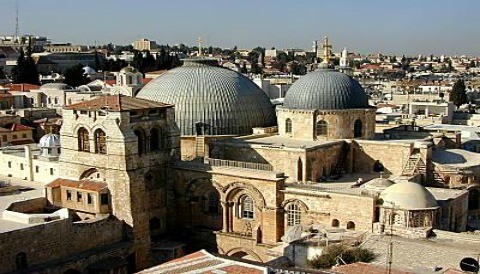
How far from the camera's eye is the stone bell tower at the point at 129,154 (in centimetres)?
2466

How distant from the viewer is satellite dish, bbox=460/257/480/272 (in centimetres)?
1928

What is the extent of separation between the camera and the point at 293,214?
2484cm

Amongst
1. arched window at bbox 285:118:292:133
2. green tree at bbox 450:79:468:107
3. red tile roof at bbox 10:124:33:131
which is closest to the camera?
arched window at bbox 285:118:292:133

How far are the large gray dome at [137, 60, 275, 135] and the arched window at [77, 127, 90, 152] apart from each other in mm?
5077

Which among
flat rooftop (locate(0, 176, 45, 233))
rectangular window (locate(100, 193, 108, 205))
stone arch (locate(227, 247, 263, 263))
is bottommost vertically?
stone arch (locate(227, 247, 263, 263))

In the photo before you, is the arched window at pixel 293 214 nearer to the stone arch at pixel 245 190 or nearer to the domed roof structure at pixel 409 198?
the stone arch at pixel 245 190

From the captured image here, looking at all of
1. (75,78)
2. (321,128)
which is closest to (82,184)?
(321,128)

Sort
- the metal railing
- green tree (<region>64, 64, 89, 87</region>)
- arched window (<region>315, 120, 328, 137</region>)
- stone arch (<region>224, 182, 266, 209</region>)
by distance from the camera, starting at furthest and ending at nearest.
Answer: green tree (<region>64, 64, 89, 87</region>), arched window (<region>315, 120, 328, 137</region>), the metal railing, stone arch (<region>224, 182, 266, 209</region>)

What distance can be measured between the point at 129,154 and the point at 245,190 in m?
4.74

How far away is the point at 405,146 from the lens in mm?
27047

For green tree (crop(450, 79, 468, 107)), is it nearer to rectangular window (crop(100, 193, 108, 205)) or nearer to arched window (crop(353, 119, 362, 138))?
arched window (crop(353, 119, 362, 138))

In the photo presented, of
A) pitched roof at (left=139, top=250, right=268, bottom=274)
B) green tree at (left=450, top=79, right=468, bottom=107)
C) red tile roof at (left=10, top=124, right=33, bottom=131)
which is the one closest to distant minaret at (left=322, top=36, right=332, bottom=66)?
pitched roof at (left=139, top=250, right=268, bottom=274)

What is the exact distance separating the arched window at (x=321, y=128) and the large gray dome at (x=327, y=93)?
70 cm

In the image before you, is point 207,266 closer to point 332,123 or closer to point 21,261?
point 21,261
